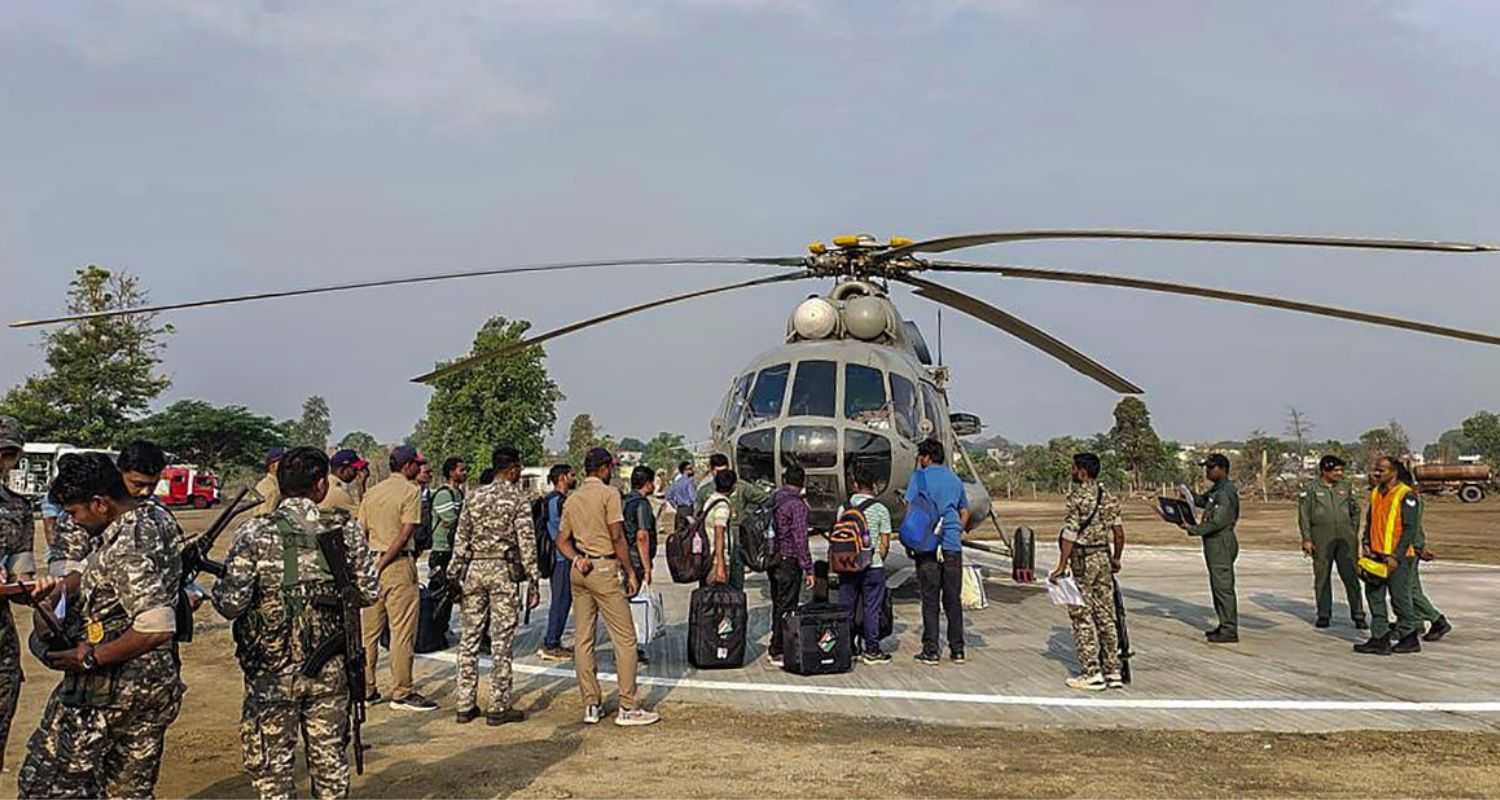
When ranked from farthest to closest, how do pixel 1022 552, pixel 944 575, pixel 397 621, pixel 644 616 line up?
pixel 1022 552, pixel 644 616, pixel 944 575, pixel 397 621

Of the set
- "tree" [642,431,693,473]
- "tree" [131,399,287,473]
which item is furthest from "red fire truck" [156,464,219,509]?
"tree" [642,431,693,473]

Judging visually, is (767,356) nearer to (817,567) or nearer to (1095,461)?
(817,567)

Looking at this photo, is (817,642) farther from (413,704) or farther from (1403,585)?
(1403,585)

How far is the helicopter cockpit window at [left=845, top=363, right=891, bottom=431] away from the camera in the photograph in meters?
10.4

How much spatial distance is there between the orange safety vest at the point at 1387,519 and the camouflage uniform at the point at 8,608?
31.8 feet

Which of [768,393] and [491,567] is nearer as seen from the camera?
[491,567]

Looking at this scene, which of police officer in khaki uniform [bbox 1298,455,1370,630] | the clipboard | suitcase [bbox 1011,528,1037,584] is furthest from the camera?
suitcase [bbox 1011,528,1037,584]

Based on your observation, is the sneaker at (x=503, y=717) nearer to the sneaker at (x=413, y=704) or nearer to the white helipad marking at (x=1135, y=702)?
the sneaker at (x=413, y=704)

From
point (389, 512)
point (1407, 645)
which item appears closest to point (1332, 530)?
point (1407, 645)

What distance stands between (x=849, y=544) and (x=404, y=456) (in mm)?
3536

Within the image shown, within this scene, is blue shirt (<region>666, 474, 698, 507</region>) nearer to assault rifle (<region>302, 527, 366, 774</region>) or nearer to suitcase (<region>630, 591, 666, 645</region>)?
suitcase (<region>630, 591, 666, 645</region>)

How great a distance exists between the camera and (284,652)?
4.00m

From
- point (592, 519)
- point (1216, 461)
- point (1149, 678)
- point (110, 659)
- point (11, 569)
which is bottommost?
point (1149, 678)

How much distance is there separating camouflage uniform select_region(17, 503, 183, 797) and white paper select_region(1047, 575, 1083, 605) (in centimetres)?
557
